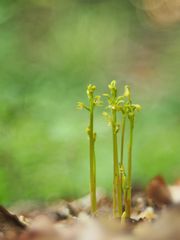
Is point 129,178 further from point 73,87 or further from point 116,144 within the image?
point 73,87

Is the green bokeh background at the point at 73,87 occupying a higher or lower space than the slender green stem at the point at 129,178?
higher

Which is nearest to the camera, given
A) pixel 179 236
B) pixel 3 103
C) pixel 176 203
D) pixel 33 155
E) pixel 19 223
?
Answer: pixel 179 236

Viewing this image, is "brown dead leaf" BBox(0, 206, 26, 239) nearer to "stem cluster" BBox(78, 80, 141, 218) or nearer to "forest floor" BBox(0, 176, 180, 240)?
"forest floor" BBox(0, 176, 180, 240)

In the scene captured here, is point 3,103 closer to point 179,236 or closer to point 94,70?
point 94,70

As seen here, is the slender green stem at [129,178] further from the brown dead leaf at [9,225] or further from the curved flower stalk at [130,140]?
the brown dead leaf at [9,225]

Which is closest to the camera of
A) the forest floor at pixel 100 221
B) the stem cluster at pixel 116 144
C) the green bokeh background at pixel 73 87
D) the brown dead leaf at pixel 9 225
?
the forest floor at pixel 100 221

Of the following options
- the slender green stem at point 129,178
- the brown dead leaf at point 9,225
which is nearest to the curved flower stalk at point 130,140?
the slender green stem at point 129,178

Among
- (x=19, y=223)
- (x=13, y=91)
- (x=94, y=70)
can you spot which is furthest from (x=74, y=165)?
(x=94, y=70)
